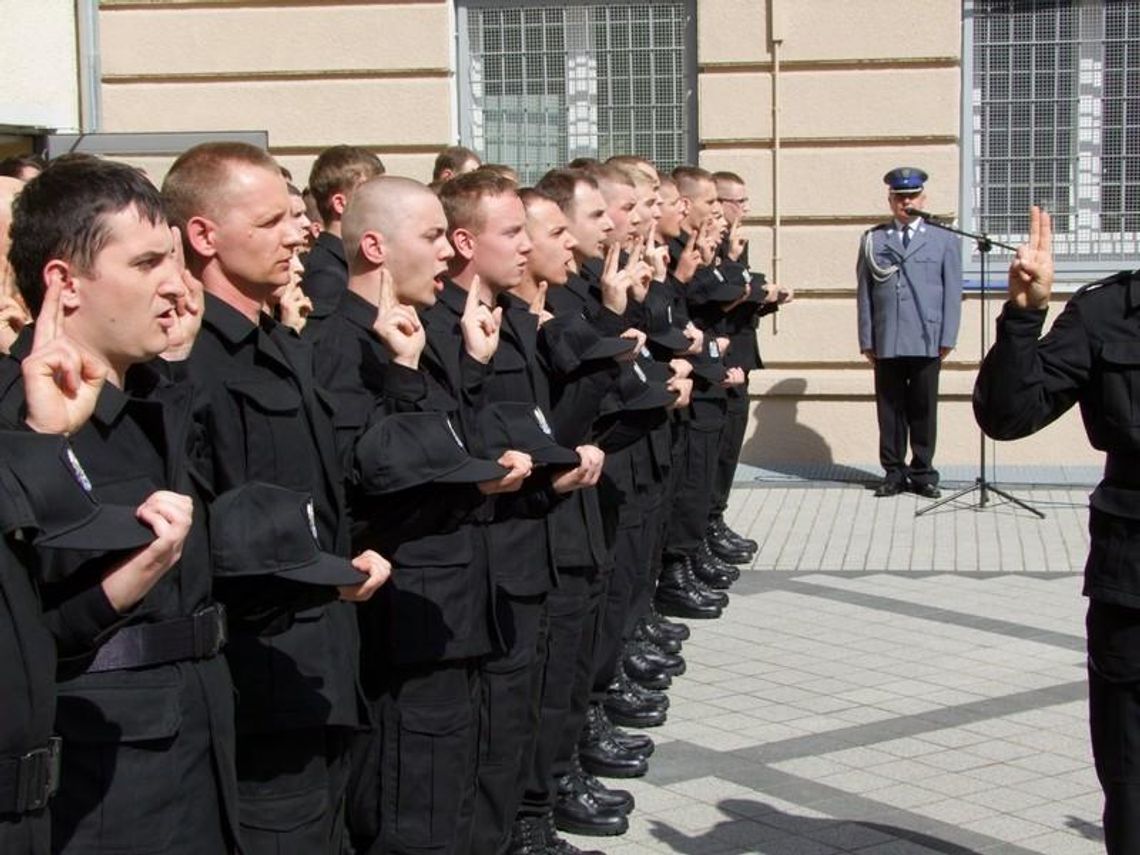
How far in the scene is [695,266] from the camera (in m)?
9.59

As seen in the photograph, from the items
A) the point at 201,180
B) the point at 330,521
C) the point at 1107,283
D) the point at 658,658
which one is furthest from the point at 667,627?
the point at 201,180

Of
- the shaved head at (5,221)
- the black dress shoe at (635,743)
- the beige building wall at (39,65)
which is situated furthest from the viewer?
the beige building wall at (39,65)

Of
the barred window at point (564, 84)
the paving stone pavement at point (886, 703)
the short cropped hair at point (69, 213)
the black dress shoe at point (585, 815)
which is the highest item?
the barred window at point (564, 84)

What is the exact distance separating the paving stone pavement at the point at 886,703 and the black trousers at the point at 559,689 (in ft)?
1.10

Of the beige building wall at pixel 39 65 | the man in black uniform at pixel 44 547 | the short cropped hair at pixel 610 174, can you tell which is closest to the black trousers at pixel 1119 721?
the man in black uniform at pixel 44 547

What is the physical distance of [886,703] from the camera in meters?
7.76

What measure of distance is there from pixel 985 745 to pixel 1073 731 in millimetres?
423

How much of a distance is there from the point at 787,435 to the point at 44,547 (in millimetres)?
11670

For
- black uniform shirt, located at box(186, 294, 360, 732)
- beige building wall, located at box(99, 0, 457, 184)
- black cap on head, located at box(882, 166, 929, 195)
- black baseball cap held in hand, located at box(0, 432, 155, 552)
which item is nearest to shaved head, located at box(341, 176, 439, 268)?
black uniform shirt, located at box(186, 294, 360, 732)

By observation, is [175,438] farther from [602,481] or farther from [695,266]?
[695,266]

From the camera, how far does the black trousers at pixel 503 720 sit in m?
5.06

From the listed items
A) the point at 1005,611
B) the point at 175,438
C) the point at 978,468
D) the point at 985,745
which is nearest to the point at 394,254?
the point at 175,438

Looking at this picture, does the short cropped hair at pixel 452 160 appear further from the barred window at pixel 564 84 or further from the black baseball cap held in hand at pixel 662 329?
the barred window at pixel 564 84

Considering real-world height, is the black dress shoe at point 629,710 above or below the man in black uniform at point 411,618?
below
